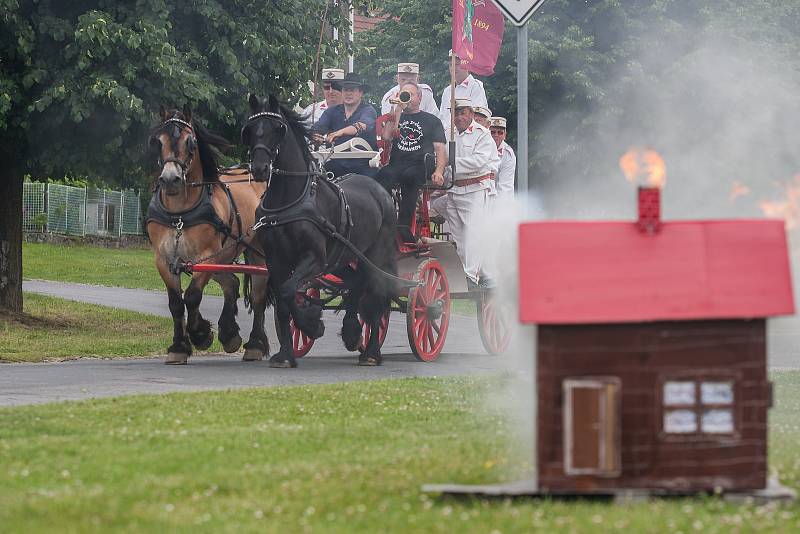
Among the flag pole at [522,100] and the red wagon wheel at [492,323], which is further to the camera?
the red wagon wheel at [492,323]

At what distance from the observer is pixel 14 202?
1953 cm

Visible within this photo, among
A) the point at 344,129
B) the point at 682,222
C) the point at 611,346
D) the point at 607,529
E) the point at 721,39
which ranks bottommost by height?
the point at 607,529

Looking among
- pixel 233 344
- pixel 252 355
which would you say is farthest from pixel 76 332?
pixel 252 355

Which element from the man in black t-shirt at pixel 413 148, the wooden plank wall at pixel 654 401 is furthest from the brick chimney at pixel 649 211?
the man in black t-shirt at pixel 413 148

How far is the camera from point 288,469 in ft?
24.2

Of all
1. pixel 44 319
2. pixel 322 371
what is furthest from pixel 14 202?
pixel 322 371

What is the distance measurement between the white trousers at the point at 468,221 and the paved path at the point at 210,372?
3.35ft

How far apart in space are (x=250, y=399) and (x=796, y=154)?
38.0ft

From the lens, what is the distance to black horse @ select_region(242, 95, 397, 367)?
1417 cm

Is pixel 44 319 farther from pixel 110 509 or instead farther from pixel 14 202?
pixel 110 509

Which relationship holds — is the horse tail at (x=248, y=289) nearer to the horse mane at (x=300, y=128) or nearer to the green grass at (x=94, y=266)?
the horse mane at (x=300, y=128)

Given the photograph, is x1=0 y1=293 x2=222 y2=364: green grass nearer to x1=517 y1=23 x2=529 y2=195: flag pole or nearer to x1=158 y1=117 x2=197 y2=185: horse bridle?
x1=158 y1=117 x2=197 y2=185: horse bridle

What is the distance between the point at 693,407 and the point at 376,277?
9093 mm

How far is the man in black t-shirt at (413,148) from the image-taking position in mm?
15812
